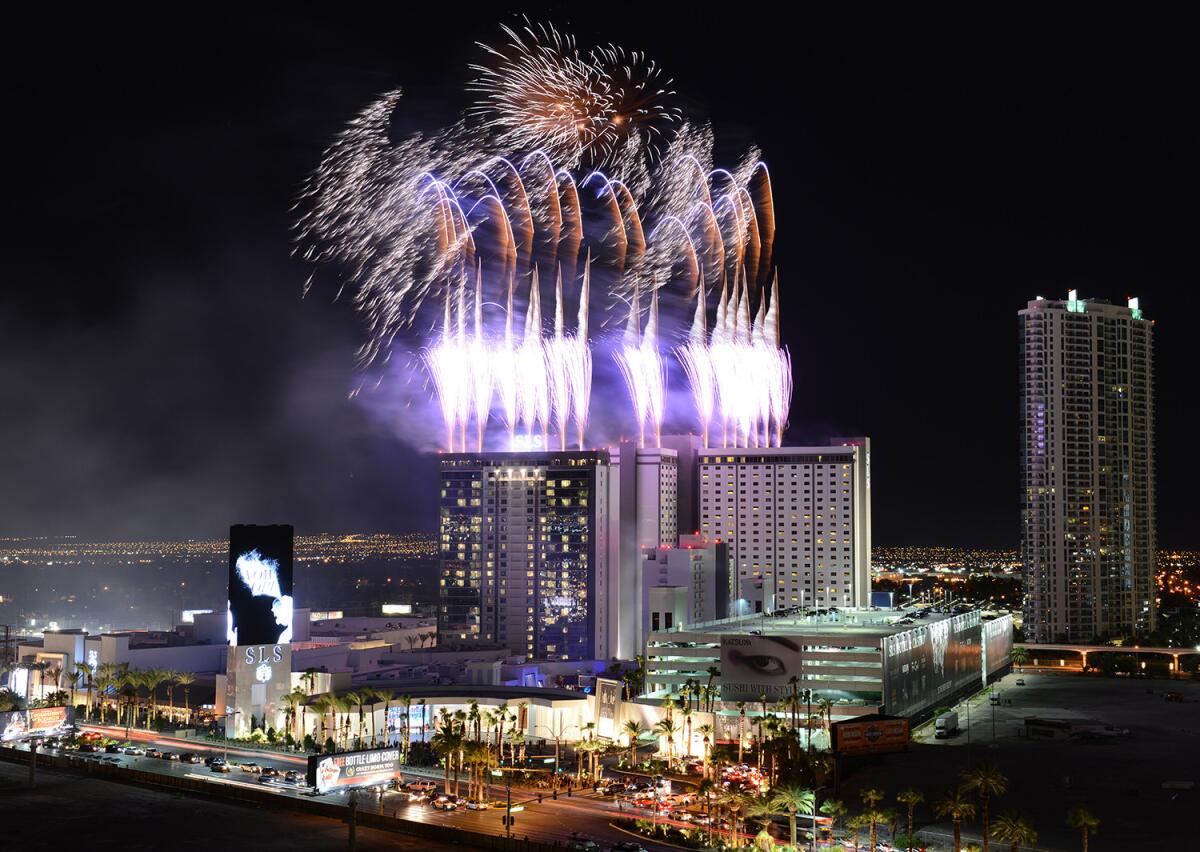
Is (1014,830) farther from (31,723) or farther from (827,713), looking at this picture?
(31,723)

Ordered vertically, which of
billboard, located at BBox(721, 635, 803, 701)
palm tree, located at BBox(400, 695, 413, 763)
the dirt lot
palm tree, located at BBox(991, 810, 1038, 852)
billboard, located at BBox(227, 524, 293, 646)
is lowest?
the dirt lot

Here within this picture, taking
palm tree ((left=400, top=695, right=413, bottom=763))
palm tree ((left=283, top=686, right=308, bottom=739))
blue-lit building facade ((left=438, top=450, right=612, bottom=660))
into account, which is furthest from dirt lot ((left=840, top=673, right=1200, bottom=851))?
blue-lit building facade ((left=438, top=450, right=612, bottom=660))

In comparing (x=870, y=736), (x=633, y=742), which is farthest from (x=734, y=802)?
(x=870, y=736)

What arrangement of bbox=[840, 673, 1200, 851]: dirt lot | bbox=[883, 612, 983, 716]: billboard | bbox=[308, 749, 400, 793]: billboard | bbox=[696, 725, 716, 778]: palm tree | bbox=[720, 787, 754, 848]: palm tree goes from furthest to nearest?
1. bbox=[883, 612, 983, 716]: billboard
2. bbox=[696, 725, 716, 778]: palm tree
3. bbox=[308, 749, 400, 793]: billboard
4. bbox=[840, 673, 1200, 851]: dirt lot
5. bbox=[720, 787, 754, 848]: palm tree

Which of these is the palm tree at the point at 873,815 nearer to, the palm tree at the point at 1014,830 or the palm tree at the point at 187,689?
the palm tree at the point at 1014,830

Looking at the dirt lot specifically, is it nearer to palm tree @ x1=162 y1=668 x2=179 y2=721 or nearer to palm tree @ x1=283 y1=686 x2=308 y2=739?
palm tree @ x1=283 y1=686 x2=308 y2=739

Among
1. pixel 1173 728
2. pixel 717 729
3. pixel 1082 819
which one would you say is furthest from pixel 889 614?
pixel 1082 819
